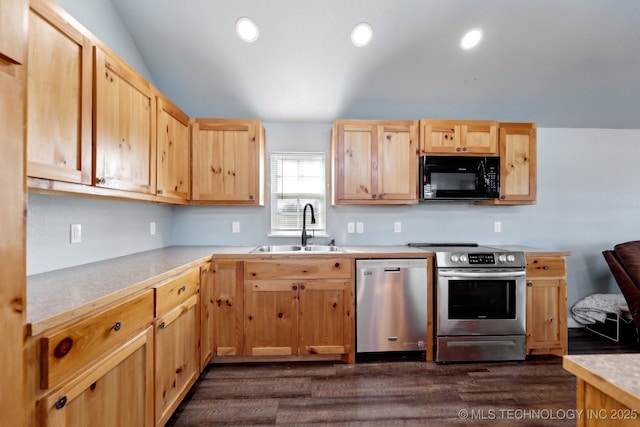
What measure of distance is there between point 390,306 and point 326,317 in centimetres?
56

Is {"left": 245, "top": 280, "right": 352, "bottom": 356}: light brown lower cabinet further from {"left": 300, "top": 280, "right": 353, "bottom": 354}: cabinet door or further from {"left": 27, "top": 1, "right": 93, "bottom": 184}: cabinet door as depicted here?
{"left": 27, "top": 1, "right": 93, "bottom": 184}: cabinet door

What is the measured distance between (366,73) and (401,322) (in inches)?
89.5

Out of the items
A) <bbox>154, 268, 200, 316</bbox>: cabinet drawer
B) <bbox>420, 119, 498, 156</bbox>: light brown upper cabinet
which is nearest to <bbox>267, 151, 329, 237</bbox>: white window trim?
<bbox>420, 119, 498, 156</bbox>: light brown upper cabinet

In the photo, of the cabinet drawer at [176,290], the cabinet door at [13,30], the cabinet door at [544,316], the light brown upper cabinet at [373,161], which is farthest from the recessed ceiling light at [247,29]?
the cabinet door at [544,316]

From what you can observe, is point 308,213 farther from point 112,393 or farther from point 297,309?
point 112,393

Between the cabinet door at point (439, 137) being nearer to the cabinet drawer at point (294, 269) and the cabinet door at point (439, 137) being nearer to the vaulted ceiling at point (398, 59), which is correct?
the vaulted ceiling at point (398, 59)

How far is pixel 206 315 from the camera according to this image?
2.27 m

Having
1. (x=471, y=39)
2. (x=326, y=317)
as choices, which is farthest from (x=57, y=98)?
(x=471, y=39)

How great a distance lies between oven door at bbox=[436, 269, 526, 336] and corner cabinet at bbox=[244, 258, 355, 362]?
0.81m

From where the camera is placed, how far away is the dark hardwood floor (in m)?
1.78

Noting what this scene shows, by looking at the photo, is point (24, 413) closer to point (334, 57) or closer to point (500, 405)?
point (500, 405)

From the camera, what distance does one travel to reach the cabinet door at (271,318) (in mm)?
2355

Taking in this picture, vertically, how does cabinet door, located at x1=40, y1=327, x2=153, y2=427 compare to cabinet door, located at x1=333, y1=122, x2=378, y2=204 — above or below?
below

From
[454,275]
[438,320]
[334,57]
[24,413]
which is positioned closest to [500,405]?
[438,320]
